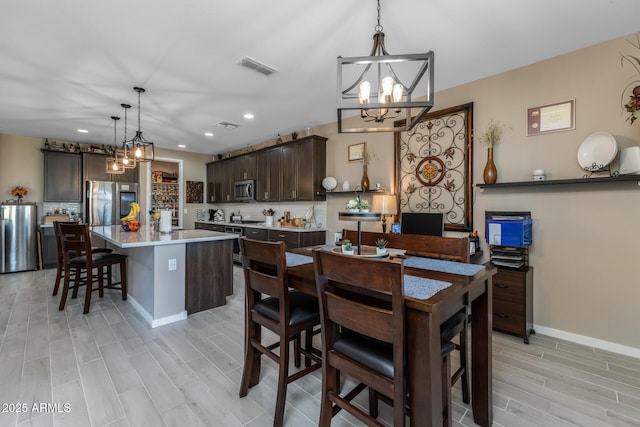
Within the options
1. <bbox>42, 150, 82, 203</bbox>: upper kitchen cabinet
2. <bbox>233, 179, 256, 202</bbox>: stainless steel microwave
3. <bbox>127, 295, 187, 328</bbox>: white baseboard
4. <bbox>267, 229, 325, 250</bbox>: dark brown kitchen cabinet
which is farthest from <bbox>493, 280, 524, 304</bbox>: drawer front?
<bbox>42, 150, 82, 203</bbox>: upper kitchen cabinet

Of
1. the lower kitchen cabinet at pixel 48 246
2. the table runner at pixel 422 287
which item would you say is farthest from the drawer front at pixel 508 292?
Answer: the lower kitchen cabinet at pixel 48 246

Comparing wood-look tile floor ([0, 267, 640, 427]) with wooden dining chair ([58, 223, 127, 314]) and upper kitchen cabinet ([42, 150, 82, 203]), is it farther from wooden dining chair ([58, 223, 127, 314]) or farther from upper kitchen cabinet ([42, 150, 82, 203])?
upper kitchen cabinet ([42, 150, 82, 203])

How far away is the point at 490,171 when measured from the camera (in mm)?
3037

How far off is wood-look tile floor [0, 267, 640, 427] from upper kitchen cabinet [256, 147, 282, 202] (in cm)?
314

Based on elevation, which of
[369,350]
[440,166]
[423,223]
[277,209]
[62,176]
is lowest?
[369,350]

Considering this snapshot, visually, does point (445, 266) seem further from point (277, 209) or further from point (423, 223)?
point (277, 209)

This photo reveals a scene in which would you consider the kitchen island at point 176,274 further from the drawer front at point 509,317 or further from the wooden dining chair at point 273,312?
the drawer front at point 509,317

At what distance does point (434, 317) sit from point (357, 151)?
3.74 m

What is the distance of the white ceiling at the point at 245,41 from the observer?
2.10 metres

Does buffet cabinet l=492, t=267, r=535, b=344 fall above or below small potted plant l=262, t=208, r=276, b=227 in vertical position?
below

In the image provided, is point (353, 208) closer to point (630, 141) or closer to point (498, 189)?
point (498, 189)

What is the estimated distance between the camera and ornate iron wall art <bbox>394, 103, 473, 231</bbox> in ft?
11.0

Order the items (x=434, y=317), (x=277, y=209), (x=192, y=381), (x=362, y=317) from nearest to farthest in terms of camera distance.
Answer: (x=434, y=317) → (x=362, y=317) → (x=192, y=381) → (x=277, y=209)

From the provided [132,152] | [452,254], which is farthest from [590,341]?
[132,152]
